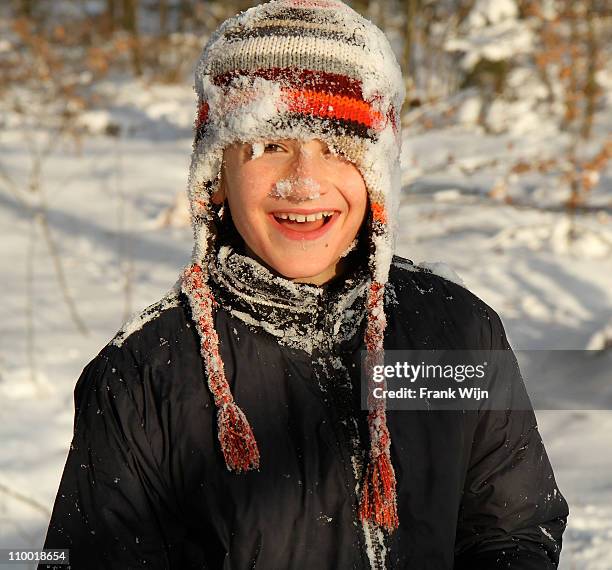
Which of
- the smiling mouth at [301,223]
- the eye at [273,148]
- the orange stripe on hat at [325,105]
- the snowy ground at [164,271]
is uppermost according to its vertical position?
the orange stripe on hat at [325,105]

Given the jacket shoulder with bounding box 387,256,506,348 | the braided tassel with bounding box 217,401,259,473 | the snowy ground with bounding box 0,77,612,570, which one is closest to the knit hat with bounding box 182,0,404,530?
the braided tassel with bounding box 217,401,259,473

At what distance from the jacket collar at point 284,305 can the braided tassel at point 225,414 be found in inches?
3.1

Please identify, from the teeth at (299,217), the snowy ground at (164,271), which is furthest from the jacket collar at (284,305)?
the snowy ground at (164,271)

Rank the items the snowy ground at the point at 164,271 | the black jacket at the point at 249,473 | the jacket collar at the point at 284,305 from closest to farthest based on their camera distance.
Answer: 1. the black jacket at the point at 249,473
2. the jacket collar at the point at 284,305
3. the snowy ground at the point at 164,271

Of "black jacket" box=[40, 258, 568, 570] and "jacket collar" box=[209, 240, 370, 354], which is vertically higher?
"jacket collar" box=[209, 240, 370, 354]

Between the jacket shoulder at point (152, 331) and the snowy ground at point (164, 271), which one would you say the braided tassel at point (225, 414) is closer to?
the jacket shoulder at point (152, 331)

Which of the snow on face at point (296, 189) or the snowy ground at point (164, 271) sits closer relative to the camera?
the snow on face at point (296, 189)

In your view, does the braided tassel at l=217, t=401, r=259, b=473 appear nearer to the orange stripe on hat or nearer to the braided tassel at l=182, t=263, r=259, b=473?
the braided tassel at l=182, t=263, r=259, b=473

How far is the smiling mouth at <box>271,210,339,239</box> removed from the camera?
5.04ft

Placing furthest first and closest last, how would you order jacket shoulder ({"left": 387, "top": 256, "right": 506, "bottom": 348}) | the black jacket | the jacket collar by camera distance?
jacket shoulder ({"left": 387, "top": 256, "right": 506, "bottom": 348}), the jacket collar, the black jacket

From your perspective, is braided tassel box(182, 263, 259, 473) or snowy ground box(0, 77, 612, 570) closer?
braided tassel box(182, 263, 259, 473)

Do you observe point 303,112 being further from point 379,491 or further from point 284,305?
point 379,491

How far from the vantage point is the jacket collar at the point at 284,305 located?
156 cm

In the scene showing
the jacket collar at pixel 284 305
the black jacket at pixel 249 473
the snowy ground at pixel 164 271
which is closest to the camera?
the black jacket at pixel 249 473
